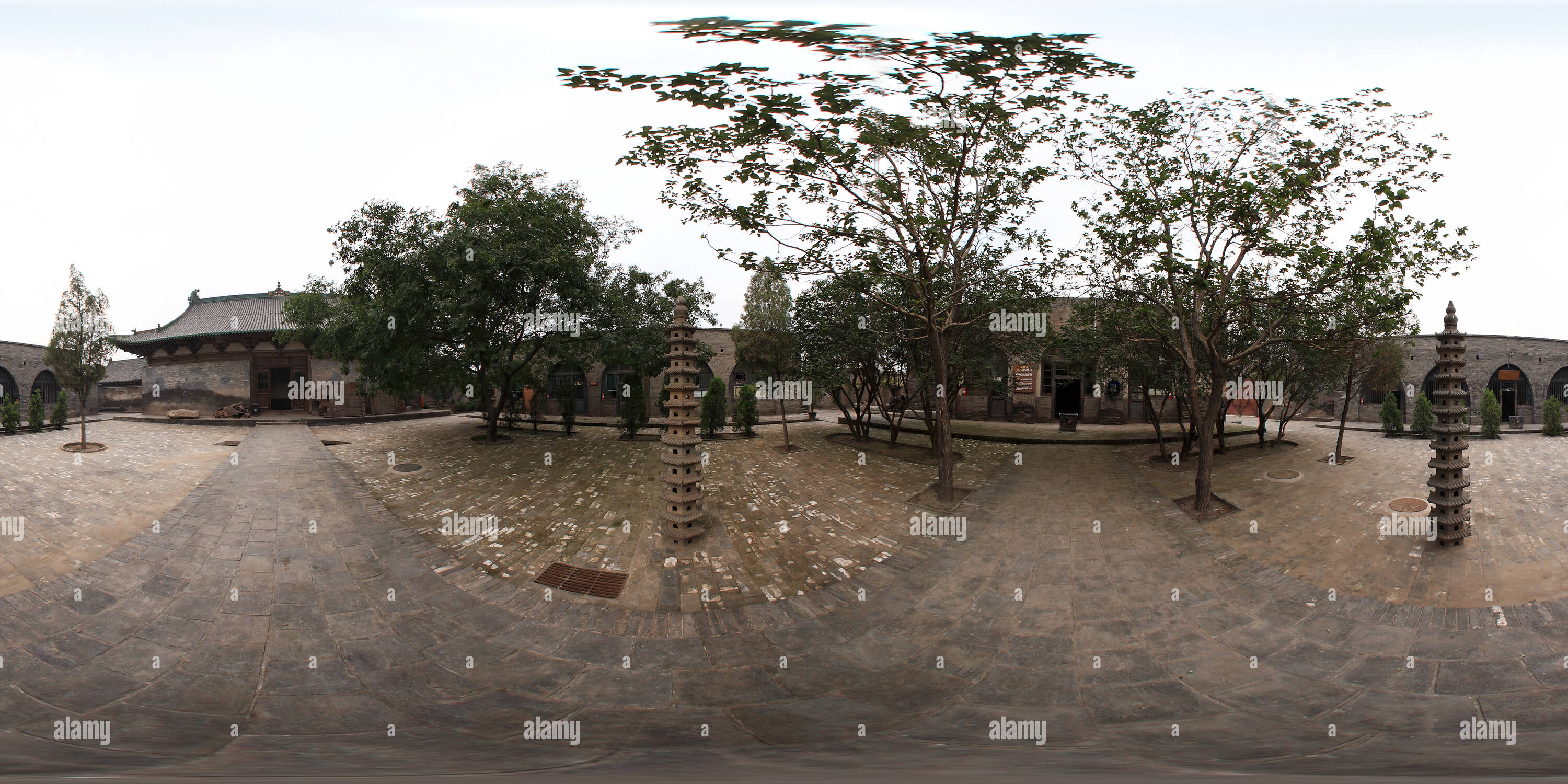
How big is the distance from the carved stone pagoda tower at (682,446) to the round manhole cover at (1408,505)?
11.1 meters

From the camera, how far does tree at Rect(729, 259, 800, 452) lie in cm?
1759

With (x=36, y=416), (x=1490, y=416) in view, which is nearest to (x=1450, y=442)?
(x=1490, y=416)

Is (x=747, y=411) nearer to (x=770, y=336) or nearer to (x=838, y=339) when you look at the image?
(x=770, y=336)

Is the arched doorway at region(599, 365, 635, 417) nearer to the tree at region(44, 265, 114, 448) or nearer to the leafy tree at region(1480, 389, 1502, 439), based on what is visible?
the tree at region(44, 265, 114, 448)

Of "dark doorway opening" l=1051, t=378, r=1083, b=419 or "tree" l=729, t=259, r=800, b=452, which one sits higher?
"tree" l=729, t=259, r=800, b=452

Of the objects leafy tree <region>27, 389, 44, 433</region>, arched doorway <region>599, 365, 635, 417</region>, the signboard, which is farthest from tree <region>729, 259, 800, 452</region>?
leafy tree <region>27, 389, 44, 433</region>

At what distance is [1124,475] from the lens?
12.0 m

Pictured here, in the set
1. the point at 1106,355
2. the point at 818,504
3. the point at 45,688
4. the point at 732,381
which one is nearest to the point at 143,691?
the point at 45,688


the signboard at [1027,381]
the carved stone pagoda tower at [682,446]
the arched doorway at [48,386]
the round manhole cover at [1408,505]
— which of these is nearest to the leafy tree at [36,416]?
the arched doorway at [48,386]

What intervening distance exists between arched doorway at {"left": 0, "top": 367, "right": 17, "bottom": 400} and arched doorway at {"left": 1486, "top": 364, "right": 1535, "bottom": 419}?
6035 centimetres

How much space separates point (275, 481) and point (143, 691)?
729 centimetres

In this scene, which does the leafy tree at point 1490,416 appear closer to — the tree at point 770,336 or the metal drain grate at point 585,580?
the tree at point 770,336

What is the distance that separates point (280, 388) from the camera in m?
26.3

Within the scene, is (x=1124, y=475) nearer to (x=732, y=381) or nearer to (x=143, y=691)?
(x=143, y=691)
